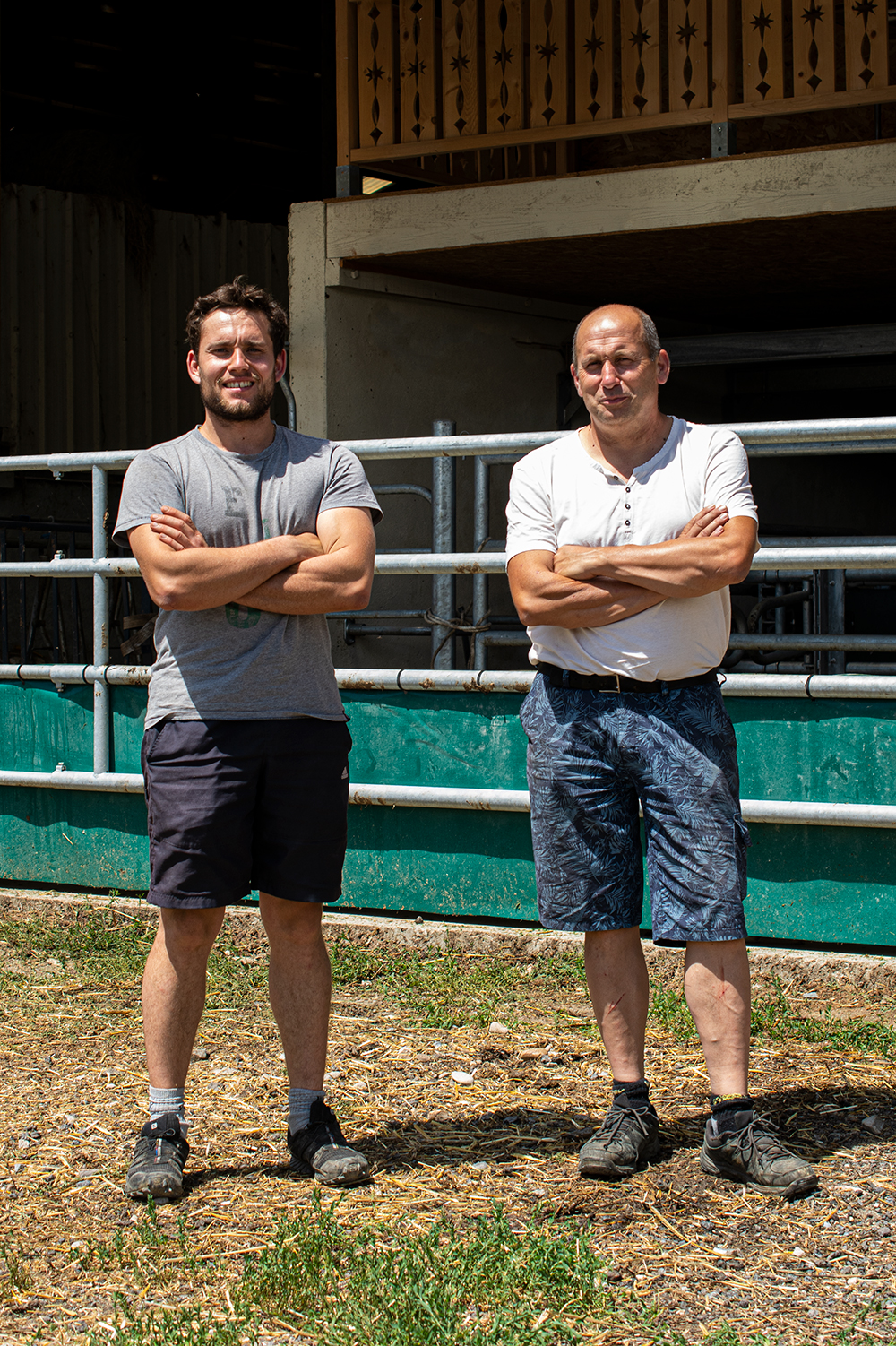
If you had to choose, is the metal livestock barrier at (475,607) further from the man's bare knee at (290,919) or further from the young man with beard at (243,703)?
the man's bare knee at (290,919)

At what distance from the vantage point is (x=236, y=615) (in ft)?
11.3

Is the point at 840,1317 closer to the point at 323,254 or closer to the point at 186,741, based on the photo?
the point at 186,741

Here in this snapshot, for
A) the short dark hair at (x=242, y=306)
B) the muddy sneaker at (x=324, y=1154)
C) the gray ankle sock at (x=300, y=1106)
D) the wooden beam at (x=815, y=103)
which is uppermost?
the wooden beam at (x=815, y=103)

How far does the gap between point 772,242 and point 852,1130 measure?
598cm

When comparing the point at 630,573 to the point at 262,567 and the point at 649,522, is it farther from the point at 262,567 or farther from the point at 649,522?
the point at 262,567

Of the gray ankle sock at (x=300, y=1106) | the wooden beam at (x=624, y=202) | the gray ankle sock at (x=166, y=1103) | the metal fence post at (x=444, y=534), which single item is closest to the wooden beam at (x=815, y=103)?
the wooden beam at (x=624, y=202)

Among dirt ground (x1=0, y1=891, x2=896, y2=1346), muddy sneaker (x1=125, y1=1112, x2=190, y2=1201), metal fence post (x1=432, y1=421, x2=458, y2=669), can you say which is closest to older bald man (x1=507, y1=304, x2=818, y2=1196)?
dirt ground (x1=0, y1=891, x2=896, y2=1346)

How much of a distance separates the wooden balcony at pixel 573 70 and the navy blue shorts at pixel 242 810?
5.71 meters

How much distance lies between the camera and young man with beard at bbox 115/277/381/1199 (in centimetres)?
335

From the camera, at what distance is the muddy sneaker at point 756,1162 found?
320 cm

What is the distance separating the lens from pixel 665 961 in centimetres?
493

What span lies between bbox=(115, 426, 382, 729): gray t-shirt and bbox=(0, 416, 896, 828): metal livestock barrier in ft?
4.81

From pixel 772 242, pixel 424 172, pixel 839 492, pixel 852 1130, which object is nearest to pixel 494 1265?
pixel 852 1130

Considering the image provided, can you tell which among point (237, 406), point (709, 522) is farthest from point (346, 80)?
point (709, 522)
